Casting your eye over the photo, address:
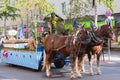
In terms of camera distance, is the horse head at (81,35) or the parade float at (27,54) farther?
the parade float at (27,54)

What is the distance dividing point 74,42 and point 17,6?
22.1 meters

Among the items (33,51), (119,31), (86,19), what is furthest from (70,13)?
(33,51)

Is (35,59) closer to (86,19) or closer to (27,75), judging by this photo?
(27,75)

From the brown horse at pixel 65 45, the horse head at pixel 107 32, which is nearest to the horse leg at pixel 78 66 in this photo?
the brown horse at pixel 65 45

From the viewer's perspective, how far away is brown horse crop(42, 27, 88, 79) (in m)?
13.1

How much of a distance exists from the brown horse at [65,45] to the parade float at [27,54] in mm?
674

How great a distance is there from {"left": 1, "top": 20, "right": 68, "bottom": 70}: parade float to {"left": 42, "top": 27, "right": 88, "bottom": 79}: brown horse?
674mm

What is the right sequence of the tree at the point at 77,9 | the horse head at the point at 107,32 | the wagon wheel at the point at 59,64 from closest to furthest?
the horse head at the point at 107,32 → the wagon wheel at the point at 59,64 → the tree at the point at 77,9

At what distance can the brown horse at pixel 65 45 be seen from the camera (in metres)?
13.1

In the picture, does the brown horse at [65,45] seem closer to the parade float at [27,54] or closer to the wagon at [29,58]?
the wagon at [29,58]

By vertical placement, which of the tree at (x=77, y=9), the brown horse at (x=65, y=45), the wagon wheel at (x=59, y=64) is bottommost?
the wagon wheel at (x=59, y=64)

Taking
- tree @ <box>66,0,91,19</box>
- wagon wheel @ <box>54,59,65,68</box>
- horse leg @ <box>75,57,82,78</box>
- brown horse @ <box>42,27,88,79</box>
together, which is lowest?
wagon wheel @ <box>54,59,65,68</box>

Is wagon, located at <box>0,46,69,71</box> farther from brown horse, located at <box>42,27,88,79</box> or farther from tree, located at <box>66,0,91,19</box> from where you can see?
tree, located at <box>66,0,91,19</box>

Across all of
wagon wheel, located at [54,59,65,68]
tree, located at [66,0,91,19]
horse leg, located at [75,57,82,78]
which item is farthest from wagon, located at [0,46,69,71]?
tree, located at [66,0,91,19]
